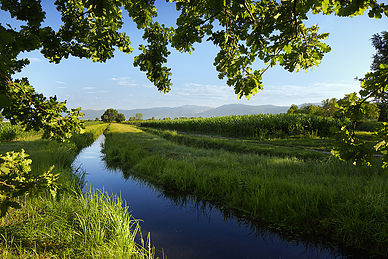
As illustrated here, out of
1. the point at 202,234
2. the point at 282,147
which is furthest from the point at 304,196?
the point at 282,147

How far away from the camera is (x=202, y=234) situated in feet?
→ 13.4

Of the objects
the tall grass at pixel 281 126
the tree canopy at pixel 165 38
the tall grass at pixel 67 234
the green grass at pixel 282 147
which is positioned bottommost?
the tall grass at pixel 67 234

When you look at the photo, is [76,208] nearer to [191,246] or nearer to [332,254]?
[191,246]

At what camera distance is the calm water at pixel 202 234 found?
351 cm

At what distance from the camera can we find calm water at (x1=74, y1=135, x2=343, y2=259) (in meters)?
3.51

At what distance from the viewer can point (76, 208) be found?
3.83 meters

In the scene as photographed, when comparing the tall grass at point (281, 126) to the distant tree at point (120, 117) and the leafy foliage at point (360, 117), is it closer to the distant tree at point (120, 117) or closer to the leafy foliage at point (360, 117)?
the leafy foliage at point (360, 117)

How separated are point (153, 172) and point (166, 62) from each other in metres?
6.01

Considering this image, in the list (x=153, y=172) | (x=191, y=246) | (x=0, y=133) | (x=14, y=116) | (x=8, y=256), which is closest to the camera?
(x=8, y=256)

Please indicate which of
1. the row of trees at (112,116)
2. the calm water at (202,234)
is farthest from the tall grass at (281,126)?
the row of trees at (112,116)

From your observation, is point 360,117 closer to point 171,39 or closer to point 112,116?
point 171,39

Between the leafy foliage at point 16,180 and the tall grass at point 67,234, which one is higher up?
the leafy foliage at point 16,180

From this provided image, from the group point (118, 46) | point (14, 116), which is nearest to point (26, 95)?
point (14, 116)

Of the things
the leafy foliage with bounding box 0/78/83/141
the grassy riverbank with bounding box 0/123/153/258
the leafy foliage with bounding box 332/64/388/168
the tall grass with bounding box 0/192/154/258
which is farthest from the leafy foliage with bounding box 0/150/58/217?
the leafy foliage with bounding box 332/64/388/168
